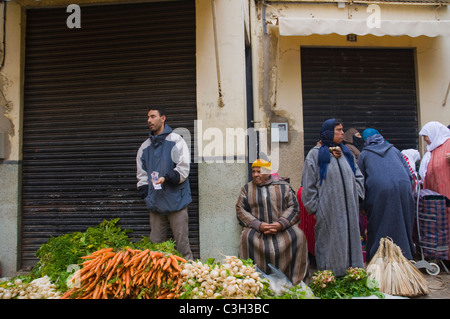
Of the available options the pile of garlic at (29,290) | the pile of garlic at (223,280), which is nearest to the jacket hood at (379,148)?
the pile of garlic at (223,280)

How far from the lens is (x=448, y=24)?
4898 mm

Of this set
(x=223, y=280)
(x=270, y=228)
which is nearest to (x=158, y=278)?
(x=223, y=280)

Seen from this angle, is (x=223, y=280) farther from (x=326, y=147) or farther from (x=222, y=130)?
(x=222, y=130)

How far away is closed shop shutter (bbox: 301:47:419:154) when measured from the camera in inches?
222

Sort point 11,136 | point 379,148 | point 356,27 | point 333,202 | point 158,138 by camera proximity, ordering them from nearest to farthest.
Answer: point 333,202 → point 158,138 → point 379,148 → point 11,136 → point 356,27

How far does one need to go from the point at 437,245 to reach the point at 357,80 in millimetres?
2977

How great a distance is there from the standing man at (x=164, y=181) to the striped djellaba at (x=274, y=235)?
726mm

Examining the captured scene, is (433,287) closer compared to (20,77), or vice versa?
(433,287)

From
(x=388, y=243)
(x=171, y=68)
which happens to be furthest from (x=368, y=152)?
(x=171, y=68)

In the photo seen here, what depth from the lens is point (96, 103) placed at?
15.6 ft

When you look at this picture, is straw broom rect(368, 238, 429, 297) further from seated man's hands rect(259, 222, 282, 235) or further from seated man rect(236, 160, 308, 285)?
seated man's hands rect(259, 222, 282, 235)

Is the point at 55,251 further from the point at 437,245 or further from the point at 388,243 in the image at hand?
the point at 437,245

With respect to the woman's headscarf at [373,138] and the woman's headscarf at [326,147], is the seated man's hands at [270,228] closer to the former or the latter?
the woman's headscarf at [326,147]

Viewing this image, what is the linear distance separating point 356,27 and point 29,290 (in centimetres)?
529
